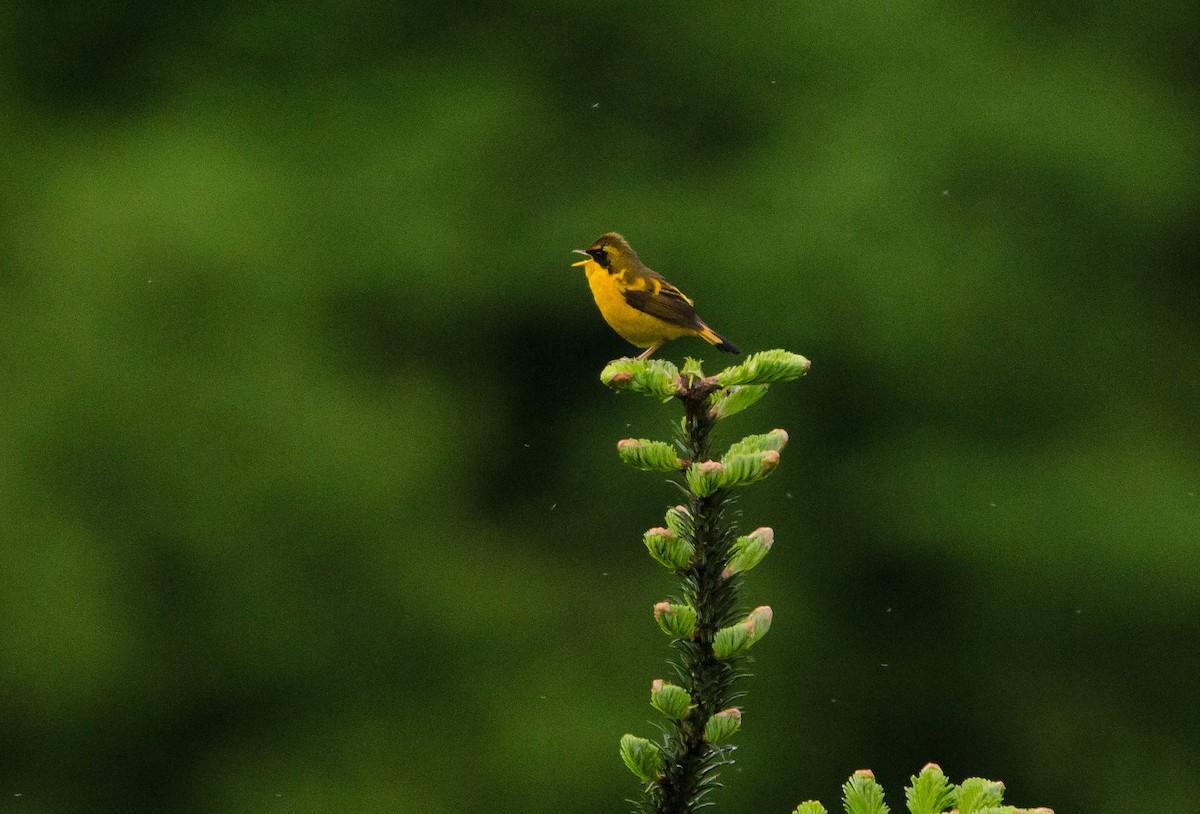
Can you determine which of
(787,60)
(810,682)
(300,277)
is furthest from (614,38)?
A: (810,682)

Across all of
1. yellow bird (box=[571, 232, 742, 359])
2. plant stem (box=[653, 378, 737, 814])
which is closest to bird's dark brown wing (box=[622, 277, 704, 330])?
yellow bird (box=[571, 232, 742, 359])

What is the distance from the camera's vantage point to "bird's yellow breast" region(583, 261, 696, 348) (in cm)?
273

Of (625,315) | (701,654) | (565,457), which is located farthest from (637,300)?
(565,457)

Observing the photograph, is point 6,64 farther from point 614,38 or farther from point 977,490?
point 977,490

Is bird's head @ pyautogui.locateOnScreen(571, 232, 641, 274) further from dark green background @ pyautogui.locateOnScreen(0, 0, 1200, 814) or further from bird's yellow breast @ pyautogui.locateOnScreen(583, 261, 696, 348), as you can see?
dark green background @ pyautogui.locateOnScreen(0, 0, 1200, 814)

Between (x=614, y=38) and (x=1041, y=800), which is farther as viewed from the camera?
(x=614, y=38)

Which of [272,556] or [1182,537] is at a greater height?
[1182,537]

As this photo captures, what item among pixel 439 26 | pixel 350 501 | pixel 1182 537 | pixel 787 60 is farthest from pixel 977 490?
pixel 439 26

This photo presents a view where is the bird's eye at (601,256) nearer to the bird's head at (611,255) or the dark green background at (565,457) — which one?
the bird's head at (611,255)

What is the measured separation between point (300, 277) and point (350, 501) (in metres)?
1.05

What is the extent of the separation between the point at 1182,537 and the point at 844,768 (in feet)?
5.78

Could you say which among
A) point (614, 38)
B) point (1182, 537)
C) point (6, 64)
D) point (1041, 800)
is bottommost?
point (1041, 800)

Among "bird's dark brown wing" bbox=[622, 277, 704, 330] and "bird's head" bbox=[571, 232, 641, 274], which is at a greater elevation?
"bird's head" bbox=[571, 232, 641, 274]

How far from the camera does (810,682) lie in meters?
6.86
